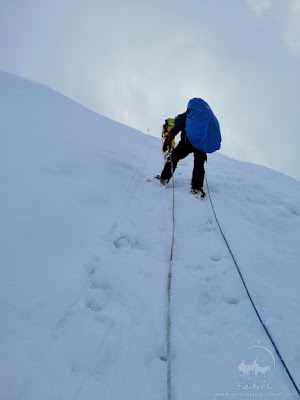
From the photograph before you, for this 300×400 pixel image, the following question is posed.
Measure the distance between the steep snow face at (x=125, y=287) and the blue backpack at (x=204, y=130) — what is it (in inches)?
37.5

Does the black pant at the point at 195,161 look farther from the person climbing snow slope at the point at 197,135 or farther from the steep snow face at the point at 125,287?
the steep snow face at the point at 125,287

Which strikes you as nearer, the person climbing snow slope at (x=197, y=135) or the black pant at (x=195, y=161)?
the person climbing snow slope at (x=197, y=135)

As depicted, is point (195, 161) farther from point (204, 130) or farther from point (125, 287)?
point (125, 287)

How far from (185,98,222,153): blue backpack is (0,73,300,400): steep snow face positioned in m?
0.95

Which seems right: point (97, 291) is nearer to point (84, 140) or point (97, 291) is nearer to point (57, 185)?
point (57, 185)

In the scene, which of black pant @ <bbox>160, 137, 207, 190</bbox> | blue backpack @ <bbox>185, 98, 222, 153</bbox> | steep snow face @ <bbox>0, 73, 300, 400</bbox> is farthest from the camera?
black pant @ <bbox>160, 137, 207, 190</bbox>

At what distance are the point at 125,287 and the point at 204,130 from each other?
302 cm

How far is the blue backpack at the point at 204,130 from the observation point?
441 centimetres

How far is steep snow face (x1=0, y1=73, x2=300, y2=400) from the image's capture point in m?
1.66

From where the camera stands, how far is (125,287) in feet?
7.69
